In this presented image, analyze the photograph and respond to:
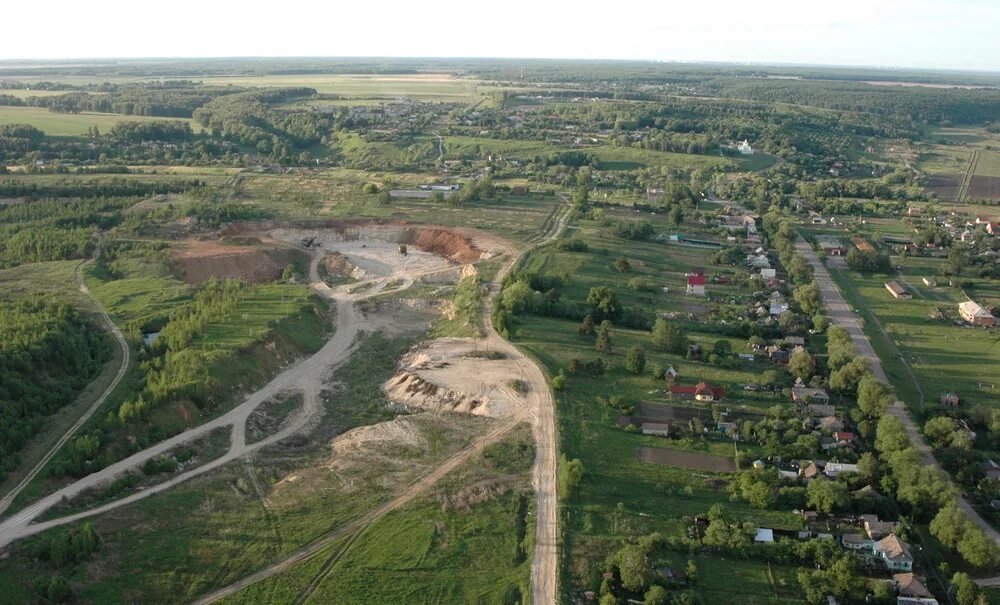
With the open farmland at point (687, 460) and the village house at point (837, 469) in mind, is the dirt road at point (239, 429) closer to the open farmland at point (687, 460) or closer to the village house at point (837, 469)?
the open farmland at point (687, 460)

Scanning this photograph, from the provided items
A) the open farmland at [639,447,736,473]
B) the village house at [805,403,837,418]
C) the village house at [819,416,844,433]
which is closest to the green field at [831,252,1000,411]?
the village house at [805,403,837,418]

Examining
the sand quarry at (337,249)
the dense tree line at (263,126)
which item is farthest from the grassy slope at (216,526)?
the dense tree line at (263,126)

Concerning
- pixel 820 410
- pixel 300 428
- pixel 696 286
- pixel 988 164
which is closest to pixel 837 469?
pixel 820 410

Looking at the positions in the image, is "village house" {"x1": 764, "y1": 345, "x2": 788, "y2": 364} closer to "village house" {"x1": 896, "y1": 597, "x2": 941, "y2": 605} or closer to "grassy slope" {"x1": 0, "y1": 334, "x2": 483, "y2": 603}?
"grassy slope" {"x1": 0, "y1": 334, "x2": 483, "y2": 603}

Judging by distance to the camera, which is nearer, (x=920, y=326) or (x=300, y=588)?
(x=300, y=588)

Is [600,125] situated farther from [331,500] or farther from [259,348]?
[331,500]

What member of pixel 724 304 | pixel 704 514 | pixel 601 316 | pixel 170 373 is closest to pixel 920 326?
pixel 724 304

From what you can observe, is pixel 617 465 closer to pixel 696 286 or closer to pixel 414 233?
pixel 696 286

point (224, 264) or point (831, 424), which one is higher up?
point (224, 264)
